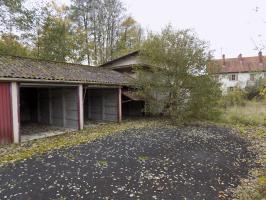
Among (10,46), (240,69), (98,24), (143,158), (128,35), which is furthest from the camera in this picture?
(240,69)

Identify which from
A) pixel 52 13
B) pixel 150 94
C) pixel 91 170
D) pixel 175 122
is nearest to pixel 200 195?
pixel 91 170

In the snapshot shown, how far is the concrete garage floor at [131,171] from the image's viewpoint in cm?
403

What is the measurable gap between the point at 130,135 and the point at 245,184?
536 centimetres

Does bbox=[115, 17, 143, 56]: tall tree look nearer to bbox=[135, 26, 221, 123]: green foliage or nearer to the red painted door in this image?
bbox=[135, 26, 221, 123]: green foliage

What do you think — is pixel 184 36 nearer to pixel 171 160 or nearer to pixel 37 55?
pixel 171 160

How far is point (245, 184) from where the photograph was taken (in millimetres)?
4516

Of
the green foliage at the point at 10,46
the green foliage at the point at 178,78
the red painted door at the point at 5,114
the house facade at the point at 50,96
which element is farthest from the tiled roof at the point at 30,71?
the green foliage at the point at 10,46

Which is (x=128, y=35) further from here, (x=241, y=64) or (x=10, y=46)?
(x=241, y=64)

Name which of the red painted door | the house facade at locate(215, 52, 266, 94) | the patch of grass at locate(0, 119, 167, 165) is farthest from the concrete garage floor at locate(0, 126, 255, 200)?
the house facade at locate(215, 52, 266, 94)

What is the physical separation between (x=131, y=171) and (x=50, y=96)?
363 inches

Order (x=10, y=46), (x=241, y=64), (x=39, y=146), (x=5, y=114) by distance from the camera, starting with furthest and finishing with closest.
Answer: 1. (x=241, y=64)
2. (x=10, y=46)
3. (x=5, y=114)
4. (x=39, y=146)

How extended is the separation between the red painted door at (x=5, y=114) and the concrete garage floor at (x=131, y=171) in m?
2.59

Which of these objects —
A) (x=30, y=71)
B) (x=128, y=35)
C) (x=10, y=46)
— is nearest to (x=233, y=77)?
(x=128, y=35)

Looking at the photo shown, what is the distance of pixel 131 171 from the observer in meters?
5.12
